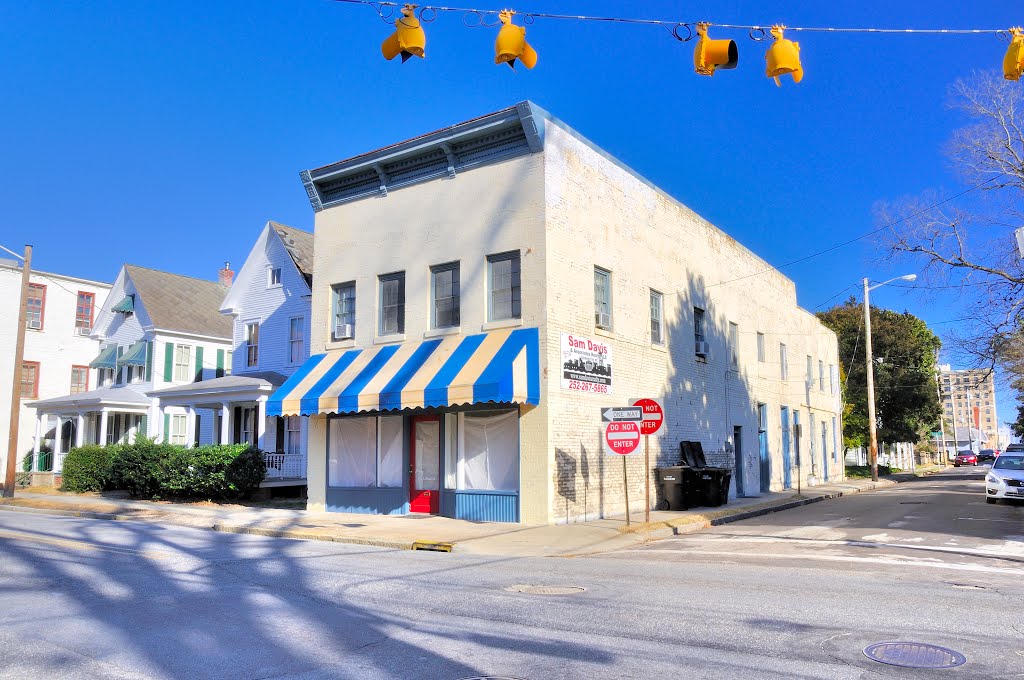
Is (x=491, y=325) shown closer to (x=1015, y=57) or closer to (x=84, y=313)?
(x=1015, y=57)

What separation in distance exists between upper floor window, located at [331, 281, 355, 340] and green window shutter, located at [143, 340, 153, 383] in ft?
52.0

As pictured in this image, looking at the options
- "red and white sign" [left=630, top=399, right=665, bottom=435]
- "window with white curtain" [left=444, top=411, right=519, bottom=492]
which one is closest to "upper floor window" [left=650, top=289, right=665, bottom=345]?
"red and white sign" [left=630, top=399, right=665, bottom=435]

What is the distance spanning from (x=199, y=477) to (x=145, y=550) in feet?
36.1

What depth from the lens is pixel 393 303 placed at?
20172mm

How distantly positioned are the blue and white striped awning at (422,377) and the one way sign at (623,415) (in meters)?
1.59

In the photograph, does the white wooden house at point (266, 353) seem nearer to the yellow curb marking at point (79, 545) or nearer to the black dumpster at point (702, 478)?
the yellow curb marking at point (79, 545)

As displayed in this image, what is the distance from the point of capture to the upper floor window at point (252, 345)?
3034 centimetres

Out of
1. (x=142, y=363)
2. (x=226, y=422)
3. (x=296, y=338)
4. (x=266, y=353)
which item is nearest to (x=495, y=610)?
(x=296, y=338)

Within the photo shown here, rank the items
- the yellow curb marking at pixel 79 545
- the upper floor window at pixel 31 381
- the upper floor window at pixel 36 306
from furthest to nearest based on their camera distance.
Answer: the upper floor window at pixel 36 306 → the upper floor window at pixel 31 381 → the yellow curb marking at pixel 79 545

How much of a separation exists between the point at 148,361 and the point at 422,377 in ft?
68.3

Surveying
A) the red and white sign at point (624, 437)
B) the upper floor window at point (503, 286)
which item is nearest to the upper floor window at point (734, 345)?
the upper floor window at point (503, 286)

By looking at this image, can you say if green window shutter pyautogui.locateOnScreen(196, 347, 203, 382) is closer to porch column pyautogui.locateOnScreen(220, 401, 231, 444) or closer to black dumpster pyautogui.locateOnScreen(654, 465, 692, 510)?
porch column pyautogui.locateOnScreen(220, 401, 231, 444)

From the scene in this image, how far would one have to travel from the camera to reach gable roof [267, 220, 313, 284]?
29.1m

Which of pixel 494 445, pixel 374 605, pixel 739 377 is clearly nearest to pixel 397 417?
pixel 494 445
